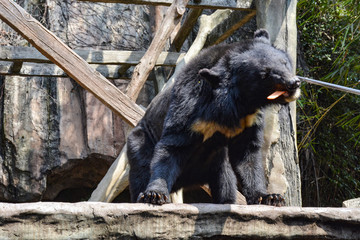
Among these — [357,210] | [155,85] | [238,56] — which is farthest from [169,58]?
[357,210]

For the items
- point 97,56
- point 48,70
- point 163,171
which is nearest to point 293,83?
point 163,171

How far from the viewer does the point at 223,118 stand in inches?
121

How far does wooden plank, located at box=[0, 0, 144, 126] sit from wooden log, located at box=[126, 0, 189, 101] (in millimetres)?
231

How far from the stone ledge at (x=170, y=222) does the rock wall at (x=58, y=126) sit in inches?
137

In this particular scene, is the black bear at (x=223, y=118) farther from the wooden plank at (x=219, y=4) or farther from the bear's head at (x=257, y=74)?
the wooden plank at (x=219, y=4)

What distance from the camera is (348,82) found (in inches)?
243

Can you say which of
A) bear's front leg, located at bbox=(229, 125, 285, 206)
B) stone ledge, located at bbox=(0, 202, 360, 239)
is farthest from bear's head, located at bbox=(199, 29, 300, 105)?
stone ledge, located at bbox=(0, 202, 360, 239)

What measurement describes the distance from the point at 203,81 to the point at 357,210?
110 centimetres

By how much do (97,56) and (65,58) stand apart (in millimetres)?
1181

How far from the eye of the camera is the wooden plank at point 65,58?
4.03m

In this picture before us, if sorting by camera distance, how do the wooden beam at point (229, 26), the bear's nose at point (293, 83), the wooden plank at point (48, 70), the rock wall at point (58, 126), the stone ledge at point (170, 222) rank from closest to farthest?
the stone ledge at point (170, 222) → the bear's nose at point (293, 83) → the wooden beam at point (229, 26) → the wooden plank at point (48, 70) → the rock wall at point (58, 126)

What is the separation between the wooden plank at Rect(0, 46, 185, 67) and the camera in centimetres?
502

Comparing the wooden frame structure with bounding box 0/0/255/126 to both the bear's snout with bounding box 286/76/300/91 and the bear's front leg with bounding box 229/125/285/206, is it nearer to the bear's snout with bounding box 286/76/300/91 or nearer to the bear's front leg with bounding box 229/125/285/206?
the bear's front leg with bounding box 229/125/285/206

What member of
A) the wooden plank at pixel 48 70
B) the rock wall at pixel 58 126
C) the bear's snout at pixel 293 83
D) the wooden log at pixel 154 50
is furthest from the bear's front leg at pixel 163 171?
the rock wall at pixel 58 126
